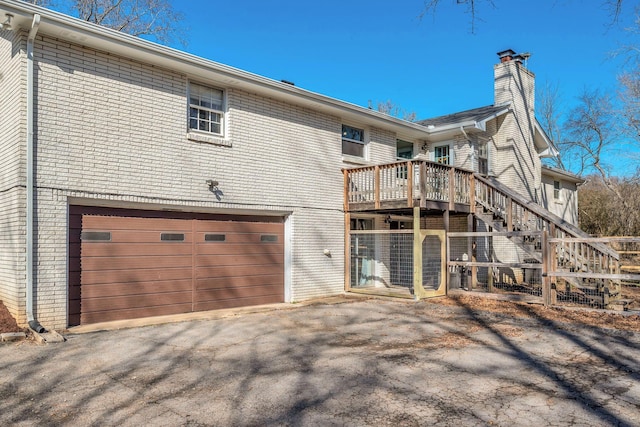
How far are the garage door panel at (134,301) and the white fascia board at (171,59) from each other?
442 centimetres

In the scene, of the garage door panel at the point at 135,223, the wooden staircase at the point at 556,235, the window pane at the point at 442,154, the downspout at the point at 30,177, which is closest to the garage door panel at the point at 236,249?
the garage door panel at the point at 135,223

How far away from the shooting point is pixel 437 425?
12.8ft

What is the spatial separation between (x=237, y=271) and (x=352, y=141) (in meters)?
5.19

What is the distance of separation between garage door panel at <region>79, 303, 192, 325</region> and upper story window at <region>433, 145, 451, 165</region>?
986 centimetres

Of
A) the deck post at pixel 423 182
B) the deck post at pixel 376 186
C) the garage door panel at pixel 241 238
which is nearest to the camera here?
the garage door panel at pixel 241 238

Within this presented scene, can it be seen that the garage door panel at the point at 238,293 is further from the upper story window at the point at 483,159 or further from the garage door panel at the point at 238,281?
the upper story window at the point at 483,159

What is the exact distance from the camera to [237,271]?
1035 cm

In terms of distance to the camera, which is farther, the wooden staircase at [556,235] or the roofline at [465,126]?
the roofline at [465,126]

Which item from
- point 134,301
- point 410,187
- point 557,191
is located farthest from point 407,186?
point 557,191

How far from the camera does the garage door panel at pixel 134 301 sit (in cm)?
825

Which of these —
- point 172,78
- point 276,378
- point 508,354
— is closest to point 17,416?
point 276,378

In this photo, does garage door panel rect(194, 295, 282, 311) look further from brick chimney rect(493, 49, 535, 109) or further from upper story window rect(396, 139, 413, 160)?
brick chimney rect(493, 49, 535, 109)

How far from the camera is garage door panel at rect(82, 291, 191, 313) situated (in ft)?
27.1

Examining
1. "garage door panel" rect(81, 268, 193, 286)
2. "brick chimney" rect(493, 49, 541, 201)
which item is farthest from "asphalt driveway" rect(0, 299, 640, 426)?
"brick chimney" rect(493, 49, 541, 201)
